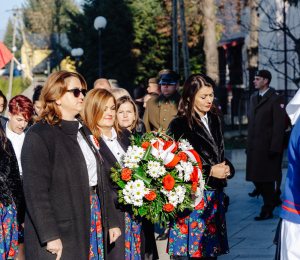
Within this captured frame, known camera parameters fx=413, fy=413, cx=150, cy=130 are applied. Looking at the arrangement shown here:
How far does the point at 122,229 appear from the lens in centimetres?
365

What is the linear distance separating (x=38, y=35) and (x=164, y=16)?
4537 cm

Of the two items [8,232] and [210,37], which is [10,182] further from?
[210,37]

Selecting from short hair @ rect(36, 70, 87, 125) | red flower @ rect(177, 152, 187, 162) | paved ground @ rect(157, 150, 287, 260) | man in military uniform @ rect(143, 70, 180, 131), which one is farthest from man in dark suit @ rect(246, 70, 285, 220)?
short hair @ rect(36, 70, 87, 125)

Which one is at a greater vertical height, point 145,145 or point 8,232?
point 145,145

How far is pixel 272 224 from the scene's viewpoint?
20.9 ft

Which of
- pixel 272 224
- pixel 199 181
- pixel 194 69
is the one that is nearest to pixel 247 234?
pixel 272 224

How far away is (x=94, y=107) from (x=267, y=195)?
13.9 ft

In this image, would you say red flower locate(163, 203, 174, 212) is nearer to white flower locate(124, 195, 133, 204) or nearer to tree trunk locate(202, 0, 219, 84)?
white flower locate(124, 195, 133, 204)

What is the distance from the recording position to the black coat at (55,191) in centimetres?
262

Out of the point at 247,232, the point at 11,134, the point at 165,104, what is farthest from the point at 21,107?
the point at 247,232

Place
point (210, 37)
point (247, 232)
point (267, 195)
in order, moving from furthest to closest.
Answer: point (210, 37) → point (267, 195) → point (247, 232)

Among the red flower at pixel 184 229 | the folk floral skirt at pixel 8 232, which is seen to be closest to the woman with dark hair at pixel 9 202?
the folk floral skirt at pixel 8 232

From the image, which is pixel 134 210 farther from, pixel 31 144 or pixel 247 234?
pixel 247 234

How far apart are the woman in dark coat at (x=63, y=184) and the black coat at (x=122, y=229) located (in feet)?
0.88
